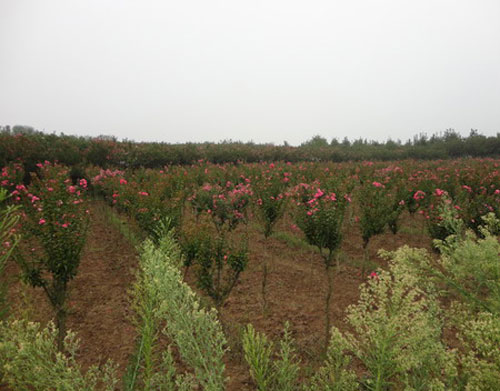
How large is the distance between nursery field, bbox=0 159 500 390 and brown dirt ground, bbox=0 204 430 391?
0.14ft

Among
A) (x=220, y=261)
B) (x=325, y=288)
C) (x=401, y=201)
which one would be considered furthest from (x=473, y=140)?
(x=220, y=261)

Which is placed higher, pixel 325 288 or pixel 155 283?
pixel 155 283

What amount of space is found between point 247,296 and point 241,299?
22cm

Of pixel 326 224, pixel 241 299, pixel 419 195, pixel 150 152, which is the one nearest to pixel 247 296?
pixel 241 299

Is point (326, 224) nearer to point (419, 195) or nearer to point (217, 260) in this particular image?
point (217, 260)

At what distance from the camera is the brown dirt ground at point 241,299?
5.42m

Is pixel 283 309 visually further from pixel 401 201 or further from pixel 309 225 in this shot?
pixel 401 201

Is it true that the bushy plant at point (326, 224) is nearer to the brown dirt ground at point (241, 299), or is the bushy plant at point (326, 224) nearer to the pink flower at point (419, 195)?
the brown dirt ground at point (241, 299)

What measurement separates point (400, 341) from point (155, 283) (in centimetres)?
148

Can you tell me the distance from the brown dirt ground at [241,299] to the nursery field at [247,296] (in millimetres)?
44

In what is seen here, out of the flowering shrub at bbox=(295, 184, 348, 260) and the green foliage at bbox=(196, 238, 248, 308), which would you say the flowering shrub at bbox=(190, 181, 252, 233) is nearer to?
the flowering shrub at bbox=(295, 184, 348, 260)

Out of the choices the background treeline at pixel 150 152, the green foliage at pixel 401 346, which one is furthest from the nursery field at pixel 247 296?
the background treeline at pixel 150 152

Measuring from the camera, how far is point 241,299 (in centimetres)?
734

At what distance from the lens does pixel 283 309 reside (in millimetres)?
6852
